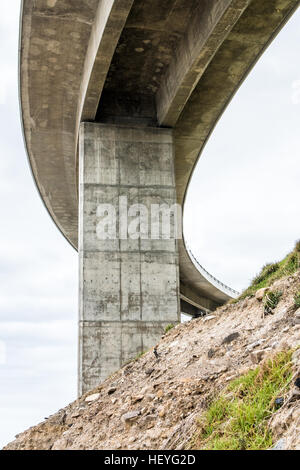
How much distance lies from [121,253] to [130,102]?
457 cm

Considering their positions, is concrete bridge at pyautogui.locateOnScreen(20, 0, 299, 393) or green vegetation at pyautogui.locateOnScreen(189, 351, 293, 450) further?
concrete bridge at pyautogui.locateOnScreen(20, 0, 299, 393)

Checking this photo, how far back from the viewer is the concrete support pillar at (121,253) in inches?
582

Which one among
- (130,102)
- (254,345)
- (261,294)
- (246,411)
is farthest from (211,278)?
(246,411)

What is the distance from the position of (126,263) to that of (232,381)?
363 inches

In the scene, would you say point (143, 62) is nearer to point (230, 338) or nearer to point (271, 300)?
point (271, 300)

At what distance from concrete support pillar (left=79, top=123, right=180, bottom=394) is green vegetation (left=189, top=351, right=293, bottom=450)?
28.8 feet

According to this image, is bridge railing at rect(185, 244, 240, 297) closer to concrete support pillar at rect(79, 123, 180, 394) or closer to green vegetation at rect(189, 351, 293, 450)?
concrete support pillar at rect(79, 123, 180, 394)

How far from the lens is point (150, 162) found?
16.4 meters

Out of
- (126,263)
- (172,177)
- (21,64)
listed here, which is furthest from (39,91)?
(126,263)

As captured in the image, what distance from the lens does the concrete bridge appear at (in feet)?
46.0

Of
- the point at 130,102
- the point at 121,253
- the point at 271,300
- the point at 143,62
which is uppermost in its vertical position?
the point at 143,62

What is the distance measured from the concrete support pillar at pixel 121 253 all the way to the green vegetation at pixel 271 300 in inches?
282

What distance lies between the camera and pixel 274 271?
1015cm

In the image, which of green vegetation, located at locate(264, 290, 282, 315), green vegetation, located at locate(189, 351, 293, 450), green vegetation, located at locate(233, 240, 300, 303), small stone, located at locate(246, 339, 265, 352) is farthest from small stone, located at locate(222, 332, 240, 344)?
green vegetation, located at locate(189, 351, 293, 450)
